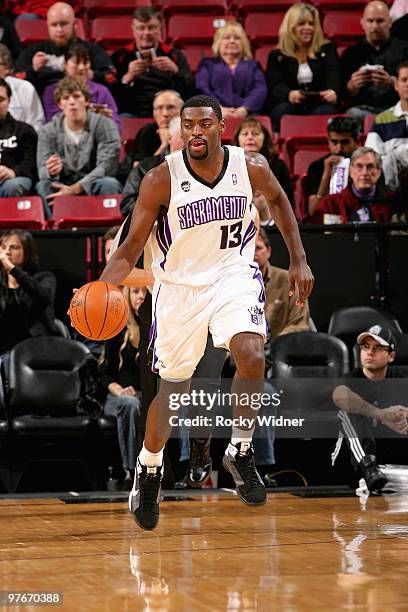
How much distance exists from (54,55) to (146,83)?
96 cm

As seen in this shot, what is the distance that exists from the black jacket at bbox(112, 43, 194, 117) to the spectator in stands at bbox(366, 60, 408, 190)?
2.06 metres

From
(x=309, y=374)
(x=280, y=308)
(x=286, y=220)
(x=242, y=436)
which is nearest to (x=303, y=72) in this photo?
(x=280, y=308)

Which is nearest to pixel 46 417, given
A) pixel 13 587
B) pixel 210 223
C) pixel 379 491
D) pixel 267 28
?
pixel 379 491

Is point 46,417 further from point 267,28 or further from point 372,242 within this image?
point 267,28

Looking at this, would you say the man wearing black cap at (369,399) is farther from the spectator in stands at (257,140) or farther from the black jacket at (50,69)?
the black jacket at (50,69)

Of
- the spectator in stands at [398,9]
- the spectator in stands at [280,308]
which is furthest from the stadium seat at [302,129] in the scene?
the spectator in stands at [280,308]

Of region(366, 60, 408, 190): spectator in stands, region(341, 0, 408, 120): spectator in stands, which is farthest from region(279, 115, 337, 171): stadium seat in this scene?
region(366, 60, 408, 190): spectator in stands

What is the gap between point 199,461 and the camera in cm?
677

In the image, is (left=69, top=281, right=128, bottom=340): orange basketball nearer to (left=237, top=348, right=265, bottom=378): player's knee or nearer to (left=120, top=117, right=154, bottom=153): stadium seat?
(left=237, top=348, right=265, bottom=378): player's knee

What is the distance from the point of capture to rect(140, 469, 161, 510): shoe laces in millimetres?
5195

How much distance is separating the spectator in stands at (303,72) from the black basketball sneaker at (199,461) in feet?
16.3

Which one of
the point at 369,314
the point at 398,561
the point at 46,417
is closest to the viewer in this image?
the point at 398,561

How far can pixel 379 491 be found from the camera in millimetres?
6773

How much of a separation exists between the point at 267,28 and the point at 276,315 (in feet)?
17.3
